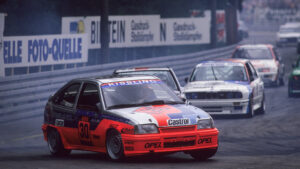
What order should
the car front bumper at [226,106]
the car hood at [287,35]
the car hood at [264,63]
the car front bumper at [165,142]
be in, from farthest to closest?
the car hood at [287,35], the car hood at [264,63], the car front bumper at [226,106], the car front bumper at [165,142]

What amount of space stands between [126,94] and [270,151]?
2790mm

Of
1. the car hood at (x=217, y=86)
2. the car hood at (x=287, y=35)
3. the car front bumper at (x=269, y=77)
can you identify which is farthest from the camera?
the car hood at (x=287, y=35)

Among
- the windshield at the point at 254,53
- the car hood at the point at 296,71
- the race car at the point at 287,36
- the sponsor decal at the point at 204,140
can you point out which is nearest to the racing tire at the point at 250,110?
the car hood at the point at 296,71

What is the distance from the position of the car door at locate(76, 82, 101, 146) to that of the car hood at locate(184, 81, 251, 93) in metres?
7.12

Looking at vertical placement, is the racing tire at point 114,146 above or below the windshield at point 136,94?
below

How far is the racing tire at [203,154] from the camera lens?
1124cm

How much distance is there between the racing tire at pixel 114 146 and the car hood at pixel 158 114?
280 mm

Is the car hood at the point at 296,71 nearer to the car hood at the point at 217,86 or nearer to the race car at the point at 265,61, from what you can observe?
the race car at the point at 265,61

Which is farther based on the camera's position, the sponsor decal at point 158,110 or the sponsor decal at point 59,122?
the sponsor decal at point 59,122

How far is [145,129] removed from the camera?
10742mm

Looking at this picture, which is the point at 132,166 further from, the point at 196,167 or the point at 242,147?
the point at 242,147

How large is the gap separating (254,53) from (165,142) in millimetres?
18251

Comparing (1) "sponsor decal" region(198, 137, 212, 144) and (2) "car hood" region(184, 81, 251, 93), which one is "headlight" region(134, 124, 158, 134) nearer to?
(1) "sponsor decal" region(198, 137, 212, 144)

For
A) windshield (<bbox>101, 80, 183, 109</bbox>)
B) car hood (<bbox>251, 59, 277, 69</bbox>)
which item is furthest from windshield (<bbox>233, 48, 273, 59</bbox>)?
windshield (<bbox>101, 80, 183, 109</bbox>)
